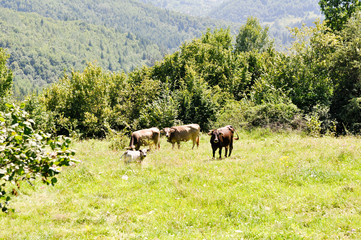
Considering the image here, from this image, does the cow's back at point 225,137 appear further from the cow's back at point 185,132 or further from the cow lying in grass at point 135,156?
the cow's back at point 185,132

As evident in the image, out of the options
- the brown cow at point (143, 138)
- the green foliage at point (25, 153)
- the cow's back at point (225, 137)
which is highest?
the green foliage at point (25, 153)

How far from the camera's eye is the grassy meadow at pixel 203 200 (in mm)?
8367

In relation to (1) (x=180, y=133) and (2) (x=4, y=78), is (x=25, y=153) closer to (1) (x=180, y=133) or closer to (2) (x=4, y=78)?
(1) (x=180, y=133)

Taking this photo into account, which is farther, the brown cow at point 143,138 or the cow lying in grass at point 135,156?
the brown cow at point 143,138

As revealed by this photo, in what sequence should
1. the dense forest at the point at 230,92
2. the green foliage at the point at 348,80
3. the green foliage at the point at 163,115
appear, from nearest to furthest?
the green foliage at the point at 348,80 → the dense forest at the point at 230,92 → the green foliage at the point at 163,115

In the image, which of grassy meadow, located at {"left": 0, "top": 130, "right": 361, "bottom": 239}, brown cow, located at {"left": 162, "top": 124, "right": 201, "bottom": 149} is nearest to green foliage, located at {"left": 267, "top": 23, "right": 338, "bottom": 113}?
brown cow, located at {"left": 162, "top": 124, "right": 201, "bottom": 149}

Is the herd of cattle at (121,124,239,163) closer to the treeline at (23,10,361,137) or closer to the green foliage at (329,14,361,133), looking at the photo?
the treeline at (23,10,361,137)

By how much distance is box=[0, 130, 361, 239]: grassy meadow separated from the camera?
8367 millimetres

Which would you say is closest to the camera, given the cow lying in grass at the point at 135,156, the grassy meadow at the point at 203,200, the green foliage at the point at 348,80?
the grassy meadow at the point at 203,200

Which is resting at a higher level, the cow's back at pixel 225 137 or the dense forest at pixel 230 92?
the dense forest at pixel 230 92

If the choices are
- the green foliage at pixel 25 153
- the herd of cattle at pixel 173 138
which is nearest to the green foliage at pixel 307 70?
the herd of cattle at pixel 173 138

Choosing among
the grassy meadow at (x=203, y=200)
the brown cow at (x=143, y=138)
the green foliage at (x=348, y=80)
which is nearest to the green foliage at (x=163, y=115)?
the brown cow at (x=143, y=138)

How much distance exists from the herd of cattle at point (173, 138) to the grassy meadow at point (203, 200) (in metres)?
0.89

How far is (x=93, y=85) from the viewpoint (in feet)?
126
